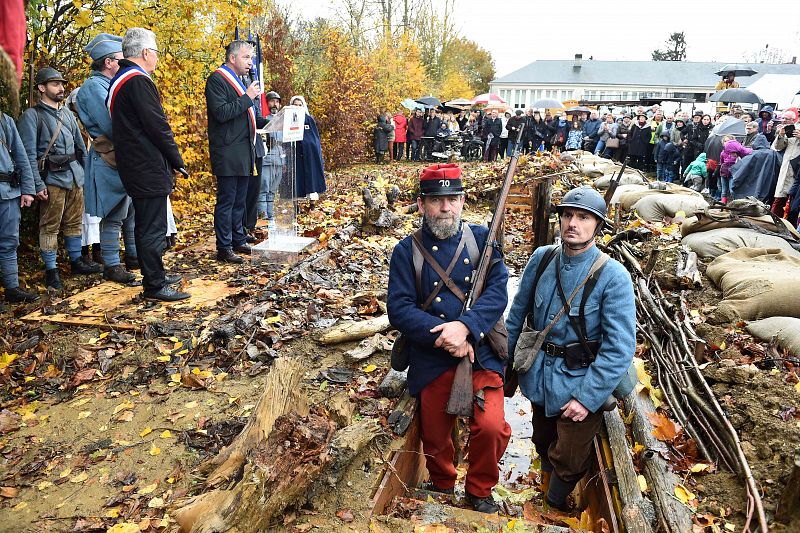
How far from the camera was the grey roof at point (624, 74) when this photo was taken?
229 ft

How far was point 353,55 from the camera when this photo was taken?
19922 mm

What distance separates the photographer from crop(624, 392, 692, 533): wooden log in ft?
9.48

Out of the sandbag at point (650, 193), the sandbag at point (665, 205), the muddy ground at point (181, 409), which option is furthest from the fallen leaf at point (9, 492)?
the sandbag at point (650, 193)

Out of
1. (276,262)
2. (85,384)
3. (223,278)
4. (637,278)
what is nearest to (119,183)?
(223,278)

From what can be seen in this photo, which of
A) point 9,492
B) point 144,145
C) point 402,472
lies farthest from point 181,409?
point 144,145

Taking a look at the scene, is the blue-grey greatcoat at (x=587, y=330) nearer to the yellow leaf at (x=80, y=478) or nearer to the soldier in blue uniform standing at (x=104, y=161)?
the yellow leaf at (x=80, y=478)

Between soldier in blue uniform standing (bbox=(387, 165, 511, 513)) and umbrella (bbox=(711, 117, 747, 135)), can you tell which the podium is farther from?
umbrella (bbox=(711, 117, 747, 135))

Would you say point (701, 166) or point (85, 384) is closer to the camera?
point (85, 384)

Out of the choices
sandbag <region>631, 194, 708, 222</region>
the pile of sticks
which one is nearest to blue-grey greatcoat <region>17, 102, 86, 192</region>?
the pile of sticks

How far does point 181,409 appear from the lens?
13.5 feet

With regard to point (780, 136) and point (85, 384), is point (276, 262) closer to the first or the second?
point (85, 384)

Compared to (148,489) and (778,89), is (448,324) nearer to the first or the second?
(148,489)

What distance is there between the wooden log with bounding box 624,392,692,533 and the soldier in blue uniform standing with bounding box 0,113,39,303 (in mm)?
5812

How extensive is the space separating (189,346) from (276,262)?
2442mm
